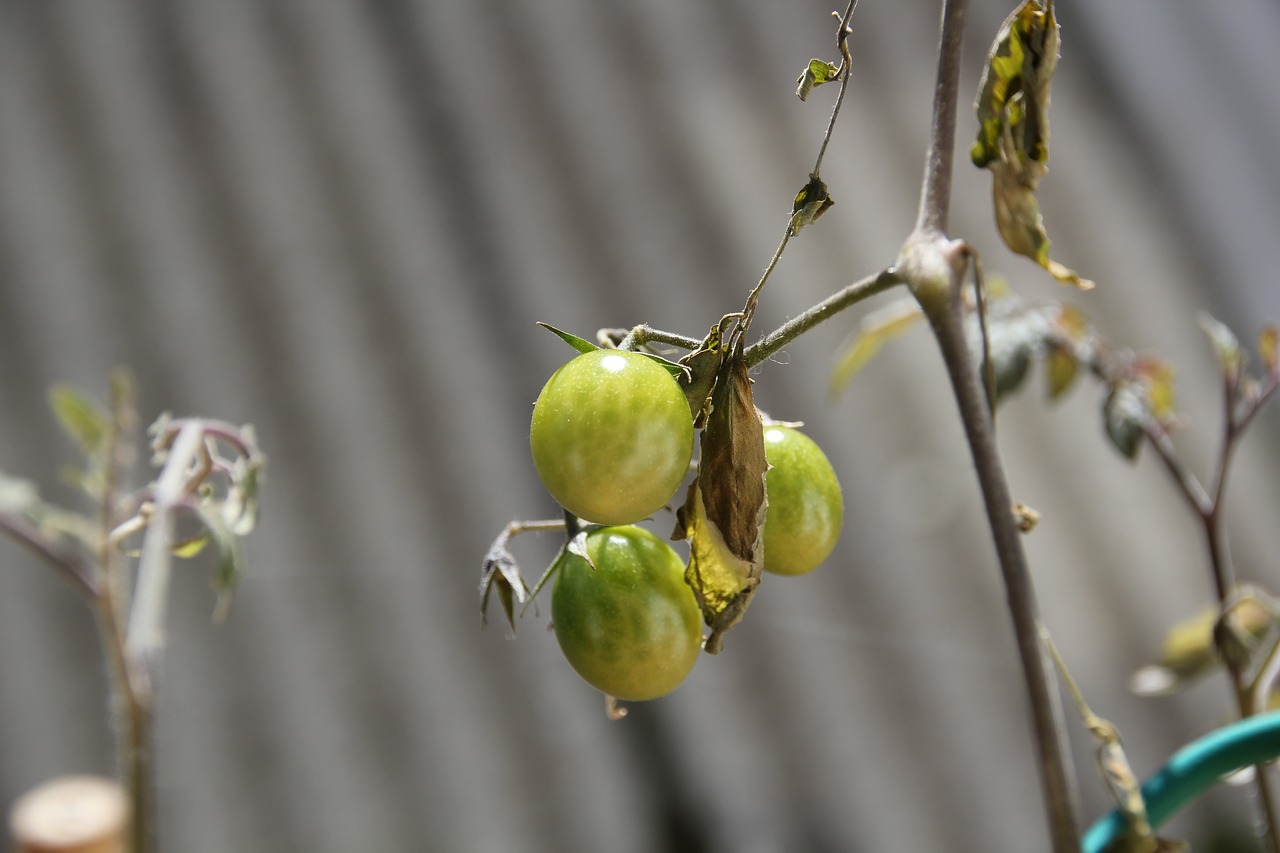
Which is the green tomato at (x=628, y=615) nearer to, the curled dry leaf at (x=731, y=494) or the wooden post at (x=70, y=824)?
the curled dry leaf at (x=731, y=494)

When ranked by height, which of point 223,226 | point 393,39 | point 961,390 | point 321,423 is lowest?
point 961,390

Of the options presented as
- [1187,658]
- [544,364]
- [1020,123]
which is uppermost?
[544,364]

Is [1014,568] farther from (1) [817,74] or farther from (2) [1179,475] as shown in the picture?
(2) [1179,475]

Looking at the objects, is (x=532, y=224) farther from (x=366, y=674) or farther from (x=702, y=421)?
(x=702, y=421)

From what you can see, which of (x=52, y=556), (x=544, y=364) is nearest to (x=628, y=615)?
(x=52, y=556)

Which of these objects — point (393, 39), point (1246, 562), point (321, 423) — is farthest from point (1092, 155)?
point (321, 423)

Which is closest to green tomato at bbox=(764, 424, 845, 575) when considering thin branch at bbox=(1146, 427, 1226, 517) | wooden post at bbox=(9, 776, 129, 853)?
thin branch at bbox=(1146, 427, 1226, 517)
